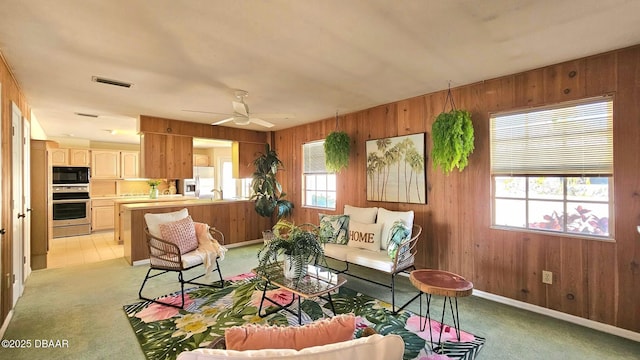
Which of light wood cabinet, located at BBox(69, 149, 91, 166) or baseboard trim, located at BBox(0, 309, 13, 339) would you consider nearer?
baseboard trim, located at BBox(0, 309, 13, 339)

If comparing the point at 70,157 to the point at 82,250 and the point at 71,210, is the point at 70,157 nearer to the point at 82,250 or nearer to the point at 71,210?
the point at 71,210

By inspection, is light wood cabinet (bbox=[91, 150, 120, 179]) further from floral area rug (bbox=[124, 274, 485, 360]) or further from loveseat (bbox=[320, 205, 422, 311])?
loveseat (bbox=[320, 205, 422, 311])

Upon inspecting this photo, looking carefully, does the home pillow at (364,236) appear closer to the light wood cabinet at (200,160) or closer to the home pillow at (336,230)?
the home pillow at (336,230)

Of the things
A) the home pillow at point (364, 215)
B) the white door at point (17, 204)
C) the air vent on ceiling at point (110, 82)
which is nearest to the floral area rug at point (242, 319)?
the home pillow at point (364, 215)

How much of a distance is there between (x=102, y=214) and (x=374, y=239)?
7106mm

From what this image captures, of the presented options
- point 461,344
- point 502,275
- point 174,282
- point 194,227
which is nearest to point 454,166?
point 502,275

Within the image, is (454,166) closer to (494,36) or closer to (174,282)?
(494,36)

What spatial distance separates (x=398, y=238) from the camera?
3.13 m

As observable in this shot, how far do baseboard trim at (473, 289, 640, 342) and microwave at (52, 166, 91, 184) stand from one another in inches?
327

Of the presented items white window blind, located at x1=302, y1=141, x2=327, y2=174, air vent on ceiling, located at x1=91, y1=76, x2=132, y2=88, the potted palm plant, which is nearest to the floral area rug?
the potted palm plant

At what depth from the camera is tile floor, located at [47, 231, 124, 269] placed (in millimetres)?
4625

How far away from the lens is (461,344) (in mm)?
2248

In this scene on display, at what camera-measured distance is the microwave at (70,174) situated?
21.2ft

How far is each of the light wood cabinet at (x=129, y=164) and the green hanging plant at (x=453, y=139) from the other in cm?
747
